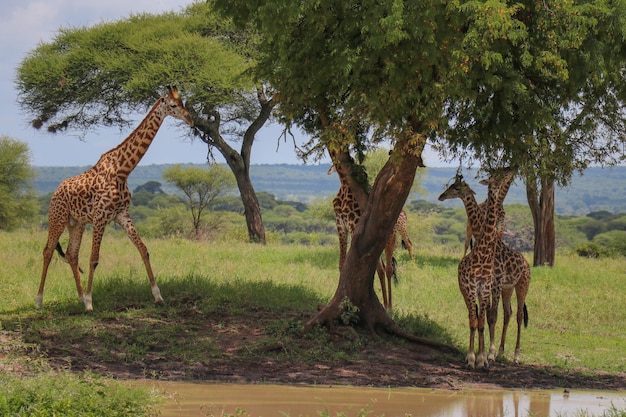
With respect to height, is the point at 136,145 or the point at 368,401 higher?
the point at 136,145

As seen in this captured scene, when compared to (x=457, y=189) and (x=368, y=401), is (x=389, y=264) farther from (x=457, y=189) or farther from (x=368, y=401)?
(x=368, y=401)

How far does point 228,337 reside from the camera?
1228cm

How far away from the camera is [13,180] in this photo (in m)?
41.8

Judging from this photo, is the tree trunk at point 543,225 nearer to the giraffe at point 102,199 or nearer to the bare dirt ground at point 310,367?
the bare dirt ground at point 310,367

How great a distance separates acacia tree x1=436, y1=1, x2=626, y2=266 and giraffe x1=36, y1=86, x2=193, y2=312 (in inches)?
172

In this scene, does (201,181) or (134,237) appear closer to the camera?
(134,237)

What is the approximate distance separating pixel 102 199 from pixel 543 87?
6.25 metres

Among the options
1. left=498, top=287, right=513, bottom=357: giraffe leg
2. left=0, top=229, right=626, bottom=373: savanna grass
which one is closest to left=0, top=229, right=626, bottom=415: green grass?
left=0, top=229, right=626, bottom=373: savanna grass

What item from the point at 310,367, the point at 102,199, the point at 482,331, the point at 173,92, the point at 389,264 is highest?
the point at 173,92

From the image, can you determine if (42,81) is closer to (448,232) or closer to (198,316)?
(198,316)

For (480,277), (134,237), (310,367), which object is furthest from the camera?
(134,237)

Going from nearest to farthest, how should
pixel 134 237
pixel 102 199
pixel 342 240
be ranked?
pixel 102 199
pixel 134 237
pixel 342 240

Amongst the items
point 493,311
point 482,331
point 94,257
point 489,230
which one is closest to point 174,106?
point 94,257

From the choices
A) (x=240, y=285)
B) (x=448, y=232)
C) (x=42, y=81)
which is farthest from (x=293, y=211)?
(x=240, y=285)
